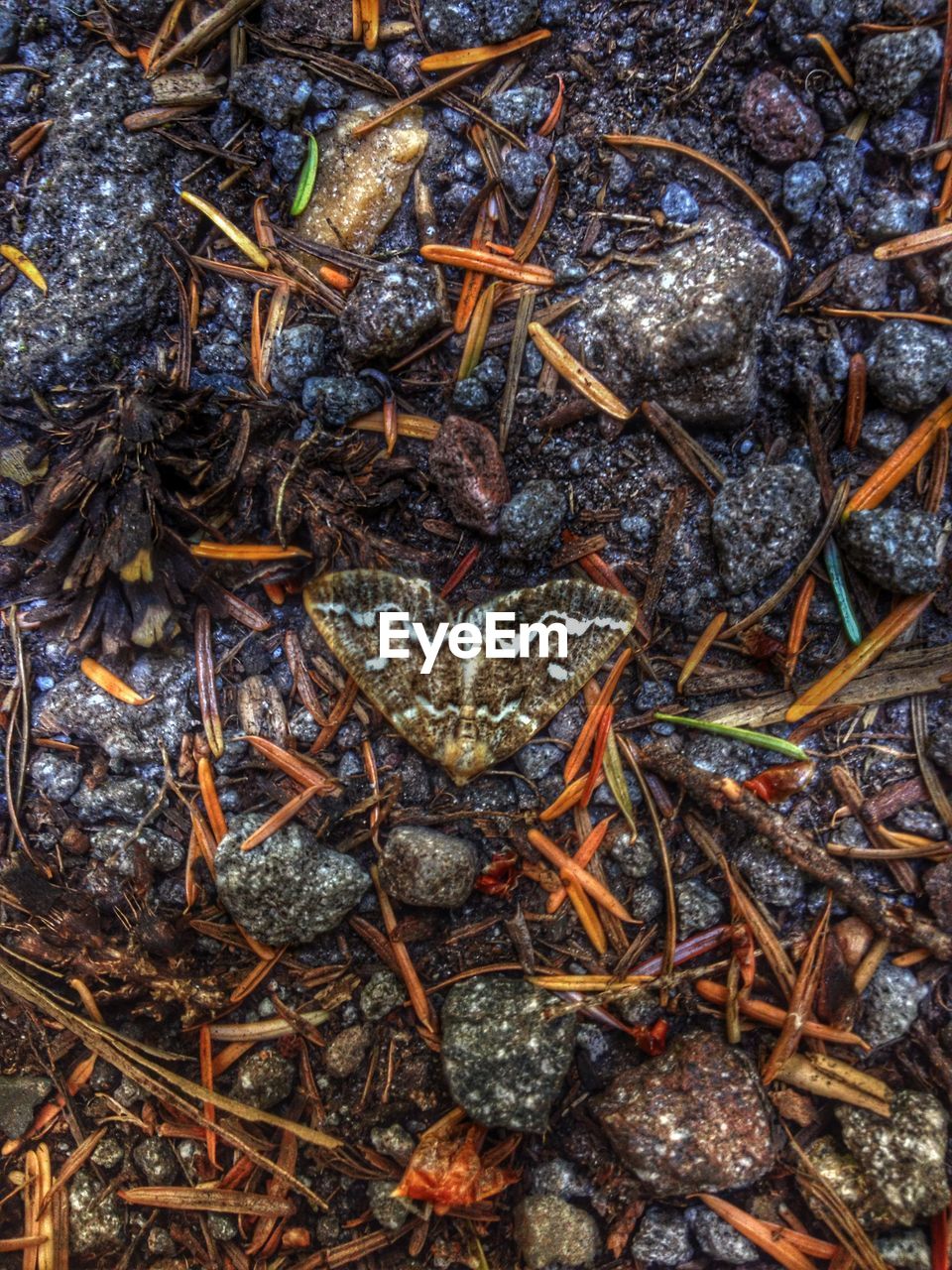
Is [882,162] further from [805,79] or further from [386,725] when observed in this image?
[386,725]

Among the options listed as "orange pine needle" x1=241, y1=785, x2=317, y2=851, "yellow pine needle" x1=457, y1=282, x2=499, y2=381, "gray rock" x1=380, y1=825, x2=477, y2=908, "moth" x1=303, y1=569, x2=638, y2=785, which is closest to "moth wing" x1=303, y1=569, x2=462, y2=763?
"moth" x1=303, y1=569, x2=638, y2=785

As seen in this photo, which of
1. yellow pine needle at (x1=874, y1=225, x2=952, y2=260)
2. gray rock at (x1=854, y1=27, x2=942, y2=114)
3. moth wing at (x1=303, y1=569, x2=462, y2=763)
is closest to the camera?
gray rock at (x1=854, y1=27, x2=942, y2=114)

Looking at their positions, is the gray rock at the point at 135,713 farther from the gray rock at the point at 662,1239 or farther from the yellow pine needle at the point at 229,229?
the gray rock at the point at 662,1239

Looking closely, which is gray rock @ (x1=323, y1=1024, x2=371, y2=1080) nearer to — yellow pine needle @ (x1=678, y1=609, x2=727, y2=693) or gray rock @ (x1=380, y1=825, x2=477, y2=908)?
gray rock @ (x1=380, y1=825, x2=477, y2=908)

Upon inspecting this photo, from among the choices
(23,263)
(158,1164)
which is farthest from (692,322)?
(158,1164)

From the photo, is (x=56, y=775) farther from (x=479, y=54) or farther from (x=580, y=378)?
(x=479, y=54)

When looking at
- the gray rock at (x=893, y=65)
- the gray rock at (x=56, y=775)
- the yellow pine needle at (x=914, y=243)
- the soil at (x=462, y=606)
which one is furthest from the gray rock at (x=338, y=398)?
the gray rock at (x=893, y=65)
